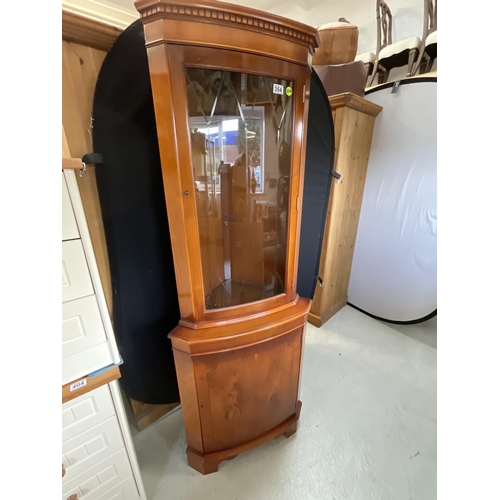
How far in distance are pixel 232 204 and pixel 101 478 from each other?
3.42ft

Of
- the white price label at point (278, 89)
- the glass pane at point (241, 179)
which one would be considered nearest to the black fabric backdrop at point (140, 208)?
the glass pane at point (241, 179)

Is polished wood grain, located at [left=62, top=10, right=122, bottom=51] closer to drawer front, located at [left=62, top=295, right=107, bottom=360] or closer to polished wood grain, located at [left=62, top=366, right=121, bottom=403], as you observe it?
drawer front, located at [left=62, top=295, right=107, bottom=360]

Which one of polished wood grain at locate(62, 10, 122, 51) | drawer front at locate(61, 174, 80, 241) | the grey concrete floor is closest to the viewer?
drawer front at locate(61, 174, 80, 241)

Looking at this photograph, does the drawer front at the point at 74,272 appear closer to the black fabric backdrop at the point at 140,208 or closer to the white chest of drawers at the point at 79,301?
the white chest of drawers at the point at 79,301

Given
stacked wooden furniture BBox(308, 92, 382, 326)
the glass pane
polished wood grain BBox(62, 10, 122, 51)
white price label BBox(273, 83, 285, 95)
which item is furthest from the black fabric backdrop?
stacked wooden furniture BBox(308, 92, 382, 326)

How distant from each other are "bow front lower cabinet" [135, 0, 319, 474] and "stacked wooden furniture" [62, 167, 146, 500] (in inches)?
8.7

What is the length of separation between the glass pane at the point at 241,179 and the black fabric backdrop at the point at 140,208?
0.18m

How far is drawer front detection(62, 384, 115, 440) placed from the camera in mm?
720

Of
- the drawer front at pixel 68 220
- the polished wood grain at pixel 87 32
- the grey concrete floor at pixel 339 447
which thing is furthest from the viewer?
the grey concrete floor at pixel 339 447

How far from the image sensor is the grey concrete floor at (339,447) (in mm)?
1072

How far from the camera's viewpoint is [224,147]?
974mm
